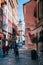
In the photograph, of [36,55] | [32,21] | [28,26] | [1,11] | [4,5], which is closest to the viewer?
[36,55]

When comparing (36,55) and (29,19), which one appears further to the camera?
(29,19)

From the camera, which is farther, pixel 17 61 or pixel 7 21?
pixel 7 21

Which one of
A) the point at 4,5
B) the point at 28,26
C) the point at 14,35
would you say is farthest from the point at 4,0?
the point at 14,35

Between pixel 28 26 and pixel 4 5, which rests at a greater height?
pixel 4 5

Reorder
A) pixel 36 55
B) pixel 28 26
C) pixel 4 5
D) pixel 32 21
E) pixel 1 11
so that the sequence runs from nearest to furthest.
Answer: pixel 36 55
pixel 32 21
pixel 28 26
pixel 1 11
pixel 4 5

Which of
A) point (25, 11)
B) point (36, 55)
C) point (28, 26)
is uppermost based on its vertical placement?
point (25, 11)

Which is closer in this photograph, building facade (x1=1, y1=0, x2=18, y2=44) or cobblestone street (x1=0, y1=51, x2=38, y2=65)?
cobblestone street (x1=0, y1=51, x2=38, y2=65)

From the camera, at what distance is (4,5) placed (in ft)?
182

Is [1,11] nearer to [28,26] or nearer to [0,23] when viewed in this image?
[0,23]

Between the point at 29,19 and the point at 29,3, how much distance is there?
3.30 metres

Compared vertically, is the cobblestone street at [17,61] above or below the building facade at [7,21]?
below

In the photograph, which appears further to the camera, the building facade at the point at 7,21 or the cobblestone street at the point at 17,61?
the building facade at the point at 7,21

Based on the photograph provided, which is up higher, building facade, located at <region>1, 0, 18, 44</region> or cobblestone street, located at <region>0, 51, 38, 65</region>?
building facade, located at <region>1, 0, 18, 44</region>

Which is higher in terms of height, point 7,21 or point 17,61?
point 7,21
